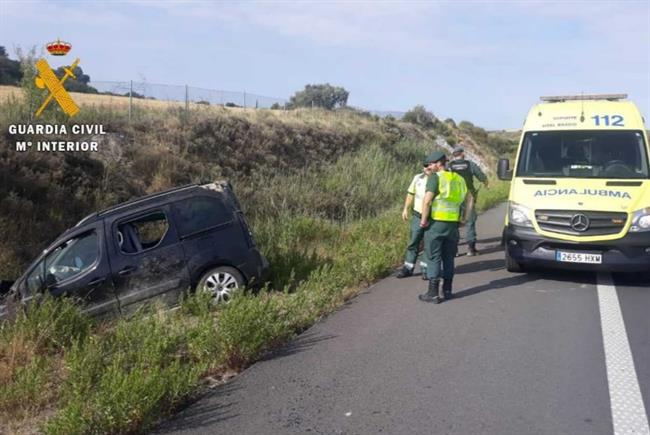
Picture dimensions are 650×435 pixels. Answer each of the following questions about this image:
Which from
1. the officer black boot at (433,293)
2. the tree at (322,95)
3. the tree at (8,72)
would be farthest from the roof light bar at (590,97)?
the tree at (322,95)

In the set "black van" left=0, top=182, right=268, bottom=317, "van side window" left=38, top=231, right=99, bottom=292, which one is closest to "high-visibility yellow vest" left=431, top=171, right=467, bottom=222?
"black van" left=0, top=182, right=268, bottom=317

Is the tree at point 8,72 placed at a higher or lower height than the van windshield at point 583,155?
higher

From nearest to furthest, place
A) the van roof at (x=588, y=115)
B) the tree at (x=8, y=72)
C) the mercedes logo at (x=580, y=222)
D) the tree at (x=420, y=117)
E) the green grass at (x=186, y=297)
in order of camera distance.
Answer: the green grass at (x=186, y=297), the mercedes logo at (x=580, y=222), the van roof at (x=588, y=115), the tree at (x=8, y=72), the tree at (x=420, y=117)

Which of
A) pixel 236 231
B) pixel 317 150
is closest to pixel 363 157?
pixel 317 150

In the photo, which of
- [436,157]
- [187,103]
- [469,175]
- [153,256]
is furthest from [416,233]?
[187,103]

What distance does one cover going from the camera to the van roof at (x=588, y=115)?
866 centimetres

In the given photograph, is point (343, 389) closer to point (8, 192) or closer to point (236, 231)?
point (236, 231)

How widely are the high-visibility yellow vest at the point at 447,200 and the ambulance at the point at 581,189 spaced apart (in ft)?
4.36

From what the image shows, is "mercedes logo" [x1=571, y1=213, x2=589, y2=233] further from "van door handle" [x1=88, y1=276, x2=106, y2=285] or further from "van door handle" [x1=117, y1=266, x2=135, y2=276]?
"van door handle" [x1=88, y1=276, x2=106, y2=285]

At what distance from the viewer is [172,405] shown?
4.37 metres

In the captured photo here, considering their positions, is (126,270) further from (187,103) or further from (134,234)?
(187,103)

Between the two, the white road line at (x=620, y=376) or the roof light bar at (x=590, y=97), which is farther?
the roof light bar at (x=590, y=97)

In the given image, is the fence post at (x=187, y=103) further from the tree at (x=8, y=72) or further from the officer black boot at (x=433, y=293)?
the officer black boot at (x=433, y=293)

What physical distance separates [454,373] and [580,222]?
3.68 metres
